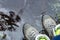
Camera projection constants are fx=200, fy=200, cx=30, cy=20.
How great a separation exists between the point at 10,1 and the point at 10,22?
23 centimetres

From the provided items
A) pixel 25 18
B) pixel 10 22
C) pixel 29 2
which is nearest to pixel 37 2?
pixel 29 2

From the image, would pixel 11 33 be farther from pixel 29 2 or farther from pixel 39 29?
pixel 29 2

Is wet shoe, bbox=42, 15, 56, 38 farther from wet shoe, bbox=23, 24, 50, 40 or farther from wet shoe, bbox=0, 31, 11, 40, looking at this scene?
wet shoe, bbox=0, 31, 11, 40

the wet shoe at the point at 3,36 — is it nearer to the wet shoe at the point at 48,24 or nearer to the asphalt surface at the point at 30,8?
the asphalt surface at the point at 30,8

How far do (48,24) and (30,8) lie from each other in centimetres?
30

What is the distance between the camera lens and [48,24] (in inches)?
64.3

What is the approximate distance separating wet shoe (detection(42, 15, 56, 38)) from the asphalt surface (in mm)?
64

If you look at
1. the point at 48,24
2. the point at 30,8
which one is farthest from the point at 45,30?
the point at 30,8

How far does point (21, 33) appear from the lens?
5.52 feet

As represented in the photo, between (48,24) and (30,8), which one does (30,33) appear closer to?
(48,24)

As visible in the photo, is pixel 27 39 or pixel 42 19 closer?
pixel 27 39

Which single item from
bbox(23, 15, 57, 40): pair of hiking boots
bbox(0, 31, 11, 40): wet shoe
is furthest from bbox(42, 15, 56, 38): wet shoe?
bbox(0, 31, 11, 40): wet shoe

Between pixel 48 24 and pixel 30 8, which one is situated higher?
pixel 30 8

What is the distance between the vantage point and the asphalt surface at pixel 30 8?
1.76 metres
